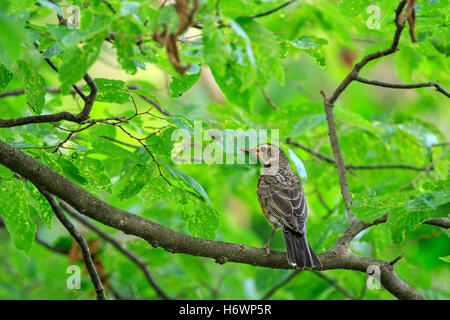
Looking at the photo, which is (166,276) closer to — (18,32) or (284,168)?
(284,168)

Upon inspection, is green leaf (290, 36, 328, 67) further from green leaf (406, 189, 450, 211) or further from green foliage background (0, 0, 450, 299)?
green leaf (406, 189, 450, 211)

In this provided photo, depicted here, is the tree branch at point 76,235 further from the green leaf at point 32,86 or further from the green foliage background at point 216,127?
the green leaf at point 32,86

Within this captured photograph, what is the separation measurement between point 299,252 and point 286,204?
1.00 metres

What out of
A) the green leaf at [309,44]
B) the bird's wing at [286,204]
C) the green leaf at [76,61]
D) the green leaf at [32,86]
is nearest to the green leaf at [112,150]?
the green leaf at [32,86]

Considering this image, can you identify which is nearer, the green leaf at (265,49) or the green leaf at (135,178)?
the green leaf at (265,49)

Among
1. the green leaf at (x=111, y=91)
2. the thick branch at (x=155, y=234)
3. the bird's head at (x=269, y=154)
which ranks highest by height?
the green leaf at (x=111, y=91)

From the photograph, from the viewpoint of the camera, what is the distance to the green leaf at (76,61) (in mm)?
1967

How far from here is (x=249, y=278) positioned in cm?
636

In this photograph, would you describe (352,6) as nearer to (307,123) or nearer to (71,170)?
(307,123)

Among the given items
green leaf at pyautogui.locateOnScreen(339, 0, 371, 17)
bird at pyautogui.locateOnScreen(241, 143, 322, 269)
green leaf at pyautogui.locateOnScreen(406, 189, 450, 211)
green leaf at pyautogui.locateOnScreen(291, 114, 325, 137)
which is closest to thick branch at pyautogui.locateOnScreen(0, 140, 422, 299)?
bird at pyautogui.locateOnScreen(241, 143, 322, 269)

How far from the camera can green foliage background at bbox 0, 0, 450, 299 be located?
6.77 ft

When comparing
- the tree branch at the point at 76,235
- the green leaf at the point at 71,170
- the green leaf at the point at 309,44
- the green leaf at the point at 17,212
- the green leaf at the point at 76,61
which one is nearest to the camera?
the green leaf at the point at 76,61
